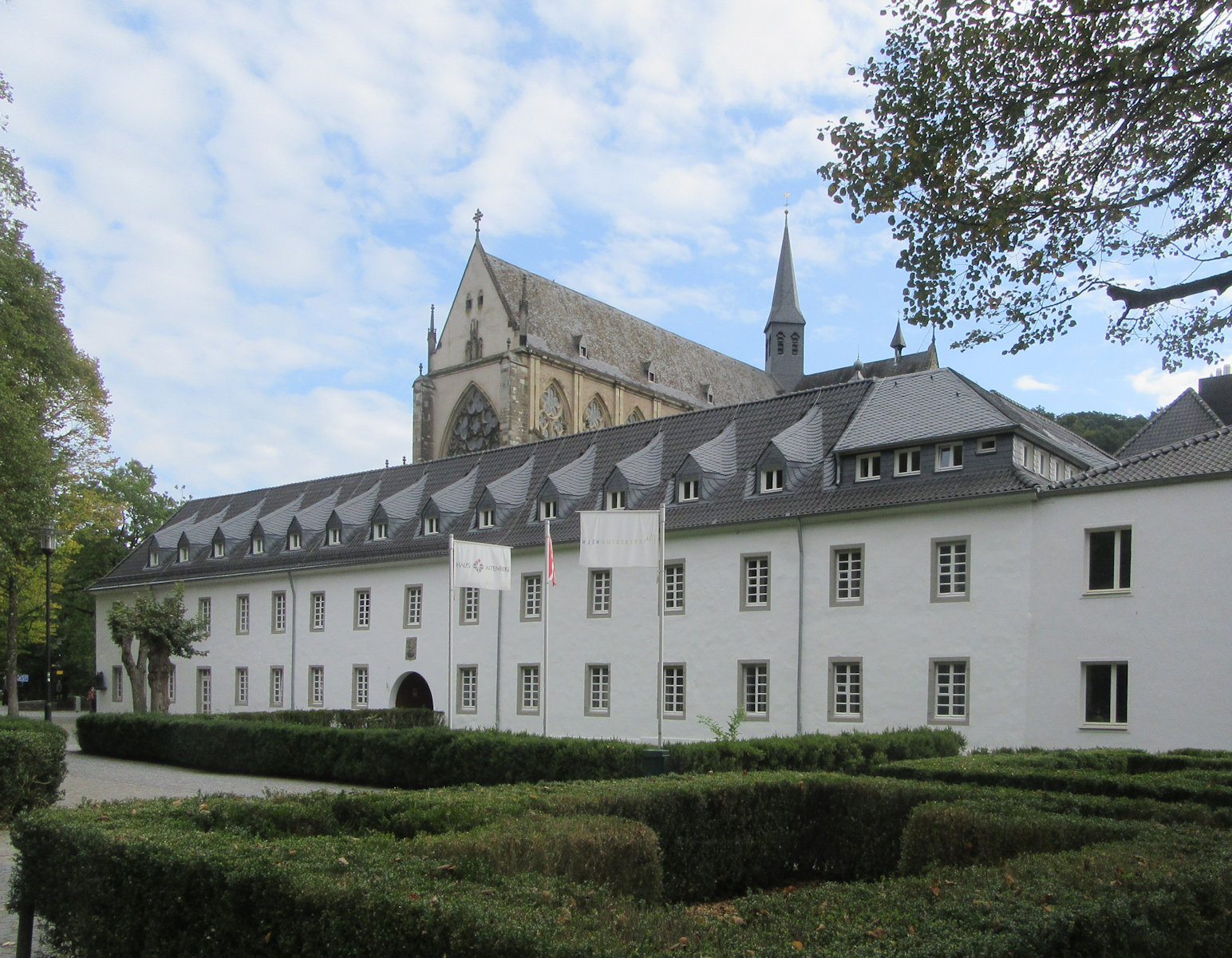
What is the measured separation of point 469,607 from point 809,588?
12.5 m

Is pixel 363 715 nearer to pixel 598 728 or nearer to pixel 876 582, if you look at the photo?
pixel 598 728

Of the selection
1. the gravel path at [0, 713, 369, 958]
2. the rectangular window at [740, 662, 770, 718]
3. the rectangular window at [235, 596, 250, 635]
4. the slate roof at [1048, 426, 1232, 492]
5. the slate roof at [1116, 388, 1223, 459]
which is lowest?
the gravel path at [0, 713, 369, 958]

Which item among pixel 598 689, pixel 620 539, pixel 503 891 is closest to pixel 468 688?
pixel 598 689

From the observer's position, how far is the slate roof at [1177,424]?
3045cm

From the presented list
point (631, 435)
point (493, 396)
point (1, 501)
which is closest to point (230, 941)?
point (1, 501)

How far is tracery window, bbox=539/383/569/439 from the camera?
5869 cm

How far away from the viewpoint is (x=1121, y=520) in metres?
23.1

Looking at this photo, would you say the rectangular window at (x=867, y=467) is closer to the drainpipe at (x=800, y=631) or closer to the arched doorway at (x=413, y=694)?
the drainpipe at (x=800, y=631)

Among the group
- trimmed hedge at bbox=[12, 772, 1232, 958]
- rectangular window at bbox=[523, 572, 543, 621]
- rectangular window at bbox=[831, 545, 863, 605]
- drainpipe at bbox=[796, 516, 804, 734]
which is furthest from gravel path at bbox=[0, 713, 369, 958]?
rectangular window at bbox=[831, 545, 863, 605]

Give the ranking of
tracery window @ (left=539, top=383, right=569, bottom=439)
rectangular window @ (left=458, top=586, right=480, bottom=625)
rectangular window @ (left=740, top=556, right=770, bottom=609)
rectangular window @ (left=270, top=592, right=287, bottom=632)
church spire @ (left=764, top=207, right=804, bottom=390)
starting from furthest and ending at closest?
church spire @ (left=764, top=207, right=804, bottom=390)
tracery window @ (left=539, top=383, right=569, bottom=439)
rectangular window @ (left=270, top=592, right=287, bottom=632)
rectangular window @ (left=458, top=586, right=480, bottom=625)
rectangular window @ (left=740, top=556, right=770, bottom=609)

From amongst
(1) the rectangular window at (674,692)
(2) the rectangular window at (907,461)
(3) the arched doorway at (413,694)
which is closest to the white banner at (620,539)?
(2) the rectangular window at (907,461)

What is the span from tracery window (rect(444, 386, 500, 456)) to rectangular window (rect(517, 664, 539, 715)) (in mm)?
24989

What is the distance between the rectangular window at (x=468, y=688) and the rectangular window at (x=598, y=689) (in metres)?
4.75

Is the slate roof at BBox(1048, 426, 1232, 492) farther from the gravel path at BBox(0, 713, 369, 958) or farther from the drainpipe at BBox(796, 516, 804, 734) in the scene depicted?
the gravel path at BBox(0, 713, 369, 958)
